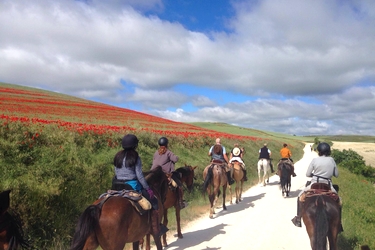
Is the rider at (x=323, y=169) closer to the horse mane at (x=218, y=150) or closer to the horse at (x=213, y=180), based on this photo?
the horse at (x=213, y=180)

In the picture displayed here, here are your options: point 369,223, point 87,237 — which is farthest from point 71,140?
point 369,223

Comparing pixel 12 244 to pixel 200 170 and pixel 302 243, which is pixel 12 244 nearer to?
pixel 302 243

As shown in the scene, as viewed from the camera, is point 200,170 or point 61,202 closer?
point 61,202

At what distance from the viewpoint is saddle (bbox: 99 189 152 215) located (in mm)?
5047

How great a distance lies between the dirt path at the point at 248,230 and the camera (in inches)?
288

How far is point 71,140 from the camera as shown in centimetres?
1029

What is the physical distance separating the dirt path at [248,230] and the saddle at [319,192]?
1.95 metres

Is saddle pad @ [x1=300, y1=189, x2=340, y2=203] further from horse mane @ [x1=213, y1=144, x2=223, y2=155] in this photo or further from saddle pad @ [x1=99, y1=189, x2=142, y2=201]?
horse mane @ [x1=213, y1=144, x2=223, y2=155]

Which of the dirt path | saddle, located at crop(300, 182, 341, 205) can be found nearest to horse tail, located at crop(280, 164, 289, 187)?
the dirt path

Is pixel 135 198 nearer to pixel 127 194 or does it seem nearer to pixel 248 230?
pixel 127 194

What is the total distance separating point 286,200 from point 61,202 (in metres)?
9.67

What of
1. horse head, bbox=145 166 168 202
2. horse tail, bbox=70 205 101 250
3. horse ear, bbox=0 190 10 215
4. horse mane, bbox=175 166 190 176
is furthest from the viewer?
horse mane, bbox=175 166 190 176

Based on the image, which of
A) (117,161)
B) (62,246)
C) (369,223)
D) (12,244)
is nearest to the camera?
(12,244)

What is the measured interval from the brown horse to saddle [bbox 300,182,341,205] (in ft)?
0.36
